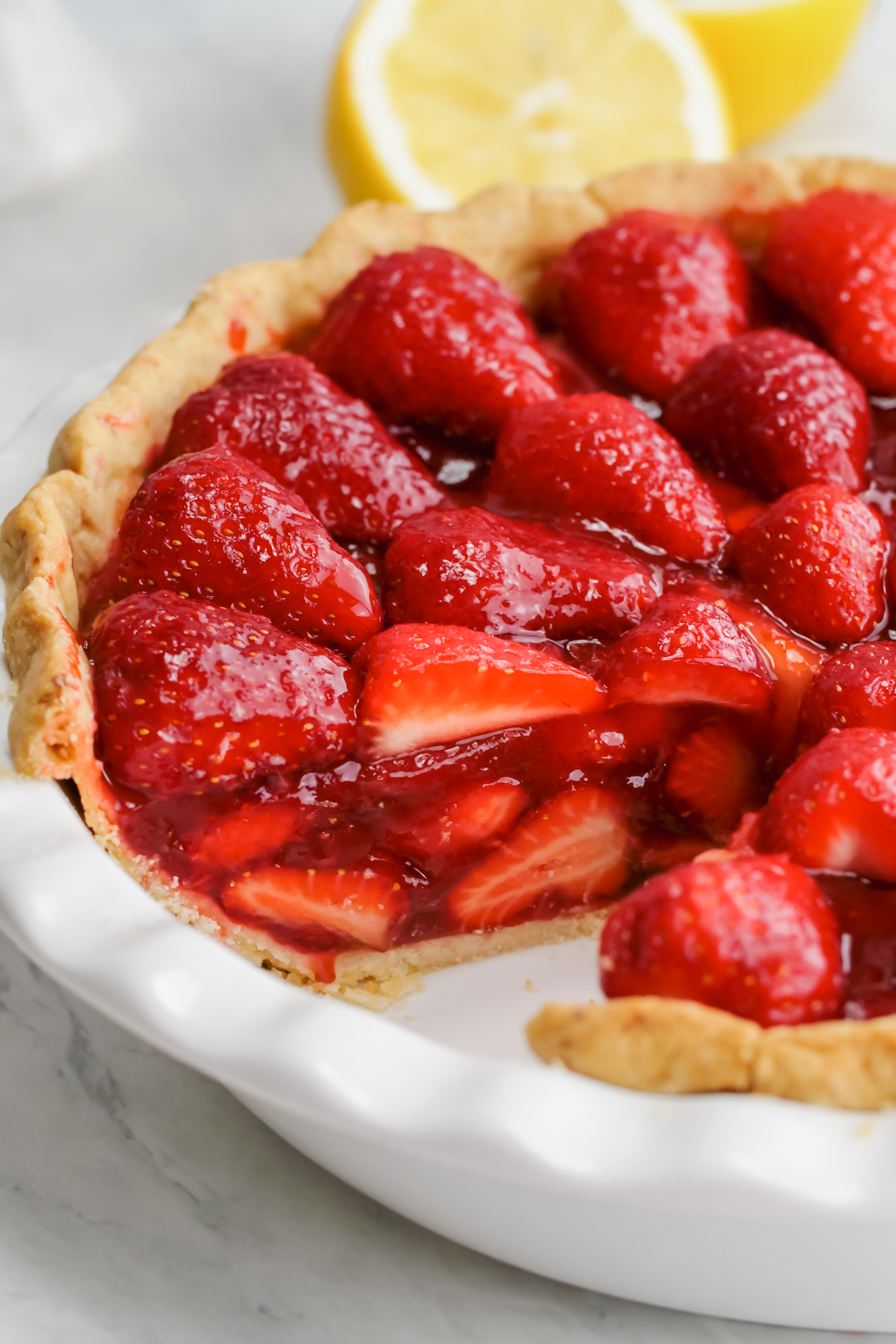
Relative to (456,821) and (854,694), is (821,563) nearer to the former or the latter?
(854,694)

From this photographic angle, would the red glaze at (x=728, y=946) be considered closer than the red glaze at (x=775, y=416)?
Yes

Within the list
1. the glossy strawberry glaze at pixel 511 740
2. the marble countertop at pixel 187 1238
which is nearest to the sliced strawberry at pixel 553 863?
the glossy strawberry glaze at pixel 511 740

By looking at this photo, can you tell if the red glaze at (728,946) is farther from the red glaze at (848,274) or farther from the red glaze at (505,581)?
the red glaze at (848,274)

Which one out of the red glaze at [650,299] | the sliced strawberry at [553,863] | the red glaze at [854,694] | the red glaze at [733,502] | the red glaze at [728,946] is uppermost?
the red glaze at [650,299]

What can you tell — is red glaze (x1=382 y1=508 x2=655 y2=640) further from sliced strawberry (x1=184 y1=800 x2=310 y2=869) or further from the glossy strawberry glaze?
sliced strawberry (x1=184 y1=800 x2=310 y2=869)

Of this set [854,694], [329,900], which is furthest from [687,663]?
[329,900]

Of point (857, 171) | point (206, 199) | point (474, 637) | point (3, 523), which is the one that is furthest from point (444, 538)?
point (206, 199)

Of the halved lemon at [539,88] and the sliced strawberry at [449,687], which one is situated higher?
the halved lemon at [539,88]
